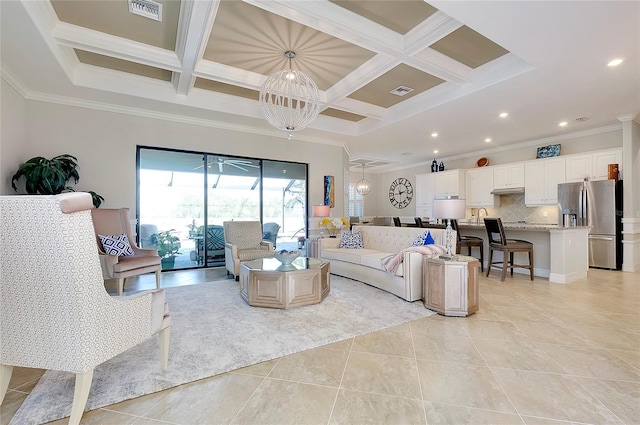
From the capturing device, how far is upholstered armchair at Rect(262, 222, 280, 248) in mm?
6340

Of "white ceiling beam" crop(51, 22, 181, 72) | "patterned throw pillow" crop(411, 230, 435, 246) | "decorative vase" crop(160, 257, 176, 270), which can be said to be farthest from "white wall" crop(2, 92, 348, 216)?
"patterned throw pillow" crop(411, 230, 435, 246)

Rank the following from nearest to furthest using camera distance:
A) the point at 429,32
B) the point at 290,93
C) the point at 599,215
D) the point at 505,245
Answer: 1. the point at 429,32
2. the point at 290,93
3. the point at 505,245
4. the point at 599,215

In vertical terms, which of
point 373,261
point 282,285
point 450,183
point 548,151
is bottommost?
point 282,285

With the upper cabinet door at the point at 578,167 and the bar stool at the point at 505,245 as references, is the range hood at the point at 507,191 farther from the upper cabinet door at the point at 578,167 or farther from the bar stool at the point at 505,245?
the bar stool at the point at 505,245

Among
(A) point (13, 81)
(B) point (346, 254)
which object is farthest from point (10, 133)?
(B) point (346, 254)

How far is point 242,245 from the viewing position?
195 inches

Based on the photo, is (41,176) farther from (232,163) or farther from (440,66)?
(440,66)

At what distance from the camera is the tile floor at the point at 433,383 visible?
155 cm

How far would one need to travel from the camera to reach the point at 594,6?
240cm

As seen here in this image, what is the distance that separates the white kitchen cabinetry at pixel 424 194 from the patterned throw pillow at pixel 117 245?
7.41 meters

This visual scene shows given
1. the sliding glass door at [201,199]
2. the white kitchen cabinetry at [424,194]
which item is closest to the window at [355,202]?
the white kitchen cabinetry at [424,194]

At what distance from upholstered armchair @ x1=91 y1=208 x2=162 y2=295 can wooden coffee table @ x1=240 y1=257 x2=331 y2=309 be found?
1395 millimetres

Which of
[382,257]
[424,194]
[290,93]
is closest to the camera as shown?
[290,93]

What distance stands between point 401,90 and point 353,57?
1.27 m
